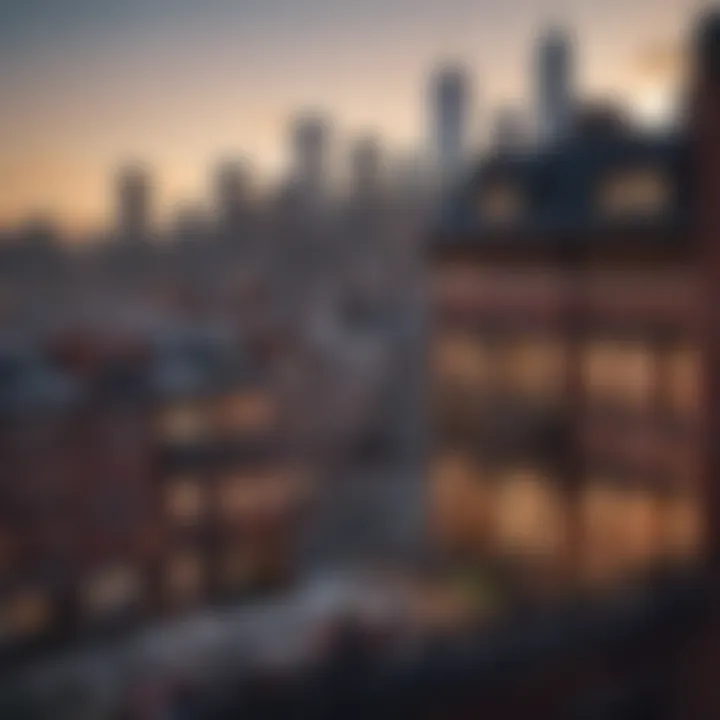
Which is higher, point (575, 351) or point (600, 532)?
point (575, 351)

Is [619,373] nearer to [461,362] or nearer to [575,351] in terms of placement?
[575,351]

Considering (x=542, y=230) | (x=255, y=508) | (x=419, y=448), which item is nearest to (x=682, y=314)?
(x=542, y=230)

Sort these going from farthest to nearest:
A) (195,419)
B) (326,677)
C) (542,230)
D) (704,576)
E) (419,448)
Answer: (704,576)
(542,230)
(419,448)
(326,677)
(195,419)

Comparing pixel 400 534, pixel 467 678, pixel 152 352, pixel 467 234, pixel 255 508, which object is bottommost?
pixel 467 678

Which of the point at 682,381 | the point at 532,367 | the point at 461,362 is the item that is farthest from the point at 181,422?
the point at 682,381

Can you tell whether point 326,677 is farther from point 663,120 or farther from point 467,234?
point 663,120

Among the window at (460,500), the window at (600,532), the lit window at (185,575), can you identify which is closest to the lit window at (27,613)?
the lit window at (185,575)

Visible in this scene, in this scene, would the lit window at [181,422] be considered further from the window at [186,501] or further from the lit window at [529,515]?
the lit window at [529,515]
